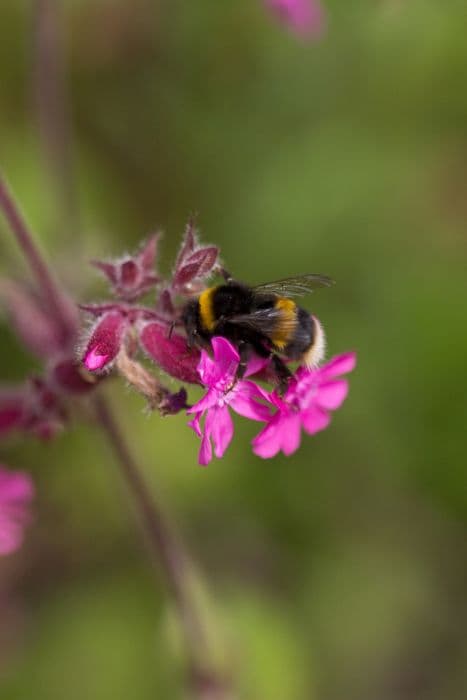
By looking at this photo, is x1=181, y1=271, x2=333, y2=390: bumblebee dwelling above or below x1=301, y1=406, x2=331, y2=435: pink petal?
above

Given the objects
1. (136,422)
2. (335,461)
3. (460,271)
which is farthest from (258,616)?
(460,271)

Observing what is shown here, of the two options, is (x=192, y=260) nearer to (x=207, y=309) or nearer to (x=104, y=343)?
(x=207, y=309)

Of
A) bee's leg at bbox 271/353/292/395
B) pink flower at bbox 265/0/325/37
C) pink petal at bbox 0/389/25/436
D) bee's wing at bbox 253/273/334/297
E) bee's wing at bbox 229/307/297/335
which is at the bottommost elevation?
bee's leg at bbox 271/353/292/395

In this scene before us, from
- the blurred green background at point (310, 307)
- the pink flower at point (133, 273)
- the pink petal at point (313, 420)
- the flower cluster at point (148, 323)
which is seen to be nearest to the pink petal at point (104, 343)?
the flower cluster at point (148, 323)

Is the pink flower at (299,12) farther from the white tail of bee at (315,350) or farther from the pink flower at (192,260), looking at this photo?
the white tail of bee at (315,350)

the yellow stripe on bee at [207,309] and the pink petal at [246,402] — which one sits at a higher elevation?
the yellow stripe on bee at [207,309]

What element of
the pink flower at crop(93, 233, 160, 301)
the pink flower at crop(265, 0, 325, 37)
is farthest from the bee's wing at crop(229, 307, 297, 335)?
the pink flower at crop(265, 0, 325, 37)

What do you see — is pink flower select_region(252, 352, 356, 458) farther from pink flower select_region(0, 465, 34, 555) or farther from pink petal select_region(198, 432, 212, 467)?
pink flower select_region(0, 465, 34, 555)

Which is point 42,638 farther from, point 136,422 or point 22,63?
point 22,63
